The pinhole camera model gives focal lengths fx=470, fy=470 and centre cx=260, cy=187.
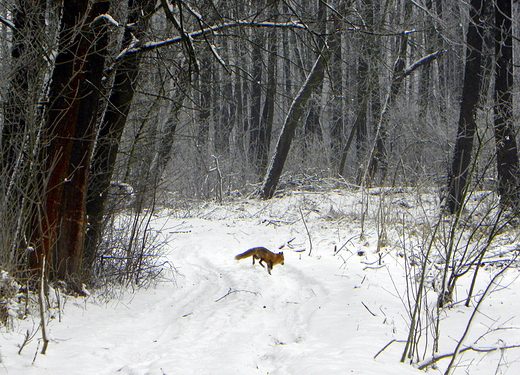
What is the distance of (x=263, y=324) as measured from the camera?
4332mm

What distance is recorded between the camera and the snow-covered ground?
127 inches

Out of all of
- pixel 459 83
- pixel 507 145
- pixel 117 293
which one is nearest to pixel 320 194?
pixel 507 145

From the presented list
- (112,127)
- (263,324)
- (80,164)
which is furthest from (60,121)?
(263,324)

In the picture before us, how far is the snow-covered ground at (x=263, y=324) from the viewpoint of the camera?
3238 millimetres

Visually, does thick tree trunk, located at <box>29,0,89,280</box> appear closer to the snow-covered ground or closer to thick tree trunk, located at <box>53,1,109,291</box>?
thick tree trunk, located at <box>53,1,109,291</box>

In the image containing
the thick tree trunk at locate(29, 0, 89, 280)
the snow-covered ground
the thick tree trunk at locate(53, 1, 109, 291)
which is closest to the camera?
the snow-covered ground

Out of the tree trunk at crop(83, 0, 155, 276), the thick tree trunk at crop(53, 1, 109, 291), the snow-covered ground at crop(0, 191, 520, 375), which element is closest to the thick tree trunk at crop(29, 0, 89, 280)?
the thick tree trunk at crop(53, 1, 109, 291)

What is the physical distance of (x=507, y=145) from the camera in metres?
8.47

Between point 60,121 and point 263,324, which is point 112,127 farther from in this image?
point 263,324

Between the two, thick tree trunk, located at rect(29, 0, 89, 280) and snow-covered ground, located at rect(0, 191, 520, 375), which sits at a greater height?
thick tree trunk, located at rect(29, 0, 89, 280)

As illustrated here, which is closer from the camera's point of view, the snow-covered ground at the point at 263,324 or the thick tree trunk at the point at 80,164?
the snow-covered ground at the point at 263,324

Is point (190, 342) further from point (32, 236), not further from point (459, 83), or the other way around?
point (459, 83)

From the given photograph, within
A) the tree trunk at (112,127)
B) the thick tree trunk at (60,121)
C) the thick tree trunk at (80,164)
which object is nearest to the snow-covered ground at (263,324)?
the thick tree trunk at (80,164)

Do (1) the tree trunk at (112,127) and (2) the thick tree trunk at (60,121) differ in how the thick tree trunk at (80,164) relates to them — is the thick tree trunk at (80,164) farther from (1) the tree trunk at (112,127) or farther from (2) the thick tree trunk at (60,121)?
(1) the tree trunk at (112,127)
